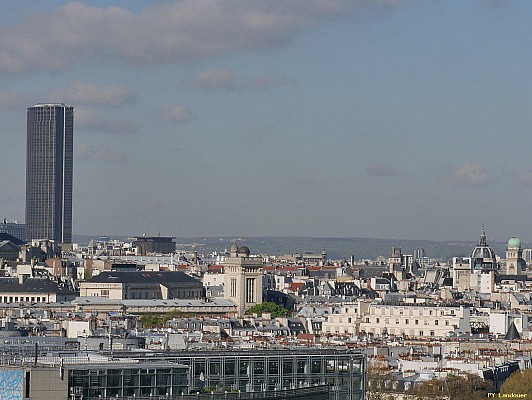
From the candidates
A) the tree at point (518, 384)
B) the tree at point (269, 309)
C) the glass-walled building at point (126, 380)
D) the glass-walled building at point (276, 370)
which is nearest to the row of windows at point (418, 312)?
the tree at point (269, 309)

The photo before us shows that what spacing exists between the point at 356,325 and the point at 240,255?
53578 millimetres

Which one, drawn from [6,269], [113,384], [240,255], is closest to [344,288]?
[240,255]

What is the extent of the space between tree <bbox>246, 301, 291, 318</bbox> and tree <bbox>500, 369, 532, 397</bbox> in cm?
6765

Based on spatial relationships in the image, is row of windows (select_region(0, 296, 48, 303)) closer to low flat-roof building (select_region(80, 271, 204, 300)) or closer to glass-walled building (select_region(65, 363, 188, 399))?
low flat-roof building (select_region(80, 271, 204, 300))

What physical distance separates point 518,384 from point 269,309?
252ft

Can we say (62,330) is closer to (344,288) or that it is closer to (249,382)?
(249,382)

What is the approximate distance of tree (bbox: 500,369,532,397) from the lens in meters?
76.8

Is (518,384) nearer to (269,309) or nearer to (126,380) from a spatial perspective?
(126,380)

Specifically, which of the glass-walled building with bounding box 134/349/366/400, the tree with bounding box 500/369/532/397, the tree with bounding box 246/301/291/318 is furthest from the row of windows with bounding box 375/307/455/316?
the glass-walled building with bounding box 134/349/366/400

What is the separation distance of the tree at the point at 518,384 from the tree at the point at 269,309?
6765 centimetres

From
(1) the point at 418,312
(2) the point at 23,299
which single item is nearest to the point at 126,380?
(1) the point at 418,312

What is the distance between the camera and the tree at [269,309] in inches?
5886

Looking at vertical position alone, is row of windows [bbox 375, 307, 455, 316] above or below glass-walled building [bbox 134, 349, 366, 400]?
above

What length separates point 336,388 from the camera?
59750 mm
